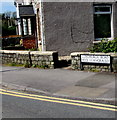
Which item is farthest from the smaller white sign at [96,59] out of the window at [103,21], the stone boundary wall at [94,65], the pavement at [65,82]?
the window at [103,21]

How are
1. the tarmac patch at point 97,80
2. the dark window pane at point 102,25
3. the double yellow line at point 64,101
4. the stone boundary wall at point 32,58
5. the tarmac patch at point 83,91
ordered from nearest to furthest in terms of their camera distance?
the double yellow line at point 64,101 < the tarmac patch at point 83,91 < the tarmac patch at point 97,80 < the stone boundary wall at point 32,58 < the dark window pane at point 102,25

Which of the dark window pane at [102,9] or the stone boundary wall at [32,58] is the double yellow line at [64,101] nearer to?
the stone boundary wall at [32,58]

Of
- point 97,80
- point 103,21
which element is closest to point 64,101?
point 97,80

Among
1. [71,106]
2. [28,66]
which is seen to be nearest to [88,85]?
[71,106]

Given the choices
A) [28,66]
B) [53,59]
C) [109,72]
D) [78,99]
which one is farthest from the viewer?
[28,66]

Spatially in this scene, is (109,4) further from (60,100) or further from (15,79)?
(60,100)

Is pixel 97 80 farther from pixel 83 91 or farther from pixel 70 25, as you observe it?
pixel 70 25

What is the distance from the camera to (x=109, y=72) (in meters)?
9.70

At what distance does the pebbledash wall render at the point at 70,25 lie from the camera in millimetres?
12562

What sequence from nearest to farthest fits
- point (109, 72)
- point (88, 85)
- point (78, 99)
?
point (78, 99)
point (88, 85)
point (109, 72)

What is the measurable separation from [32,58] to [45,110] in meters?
5.70

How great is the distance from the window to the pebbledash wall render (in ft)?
0.31

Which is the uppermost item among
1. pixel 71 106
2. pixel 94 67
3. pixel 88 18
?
pixel 88 18

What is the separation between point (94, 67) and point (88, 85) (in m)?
2.17
